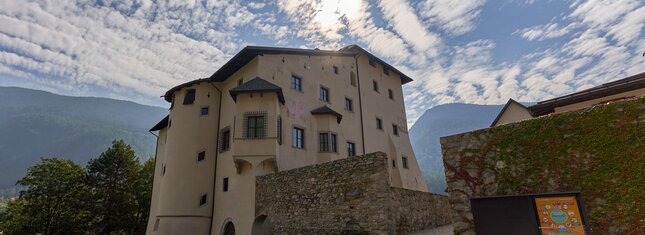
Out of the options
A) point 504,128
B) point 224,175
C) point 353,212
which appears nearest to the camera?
point 504,128

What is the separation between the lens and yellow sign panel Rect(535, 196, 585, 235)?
4926 mm

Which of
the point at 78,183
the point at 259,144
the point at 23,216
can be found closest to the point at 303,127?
the point at 259,144

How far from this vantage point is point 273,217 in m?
15.7

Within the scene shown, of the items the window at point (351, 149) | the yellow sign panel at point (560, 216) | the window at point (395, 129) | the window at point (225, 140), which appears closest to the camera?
the yellow sign panel at point (560, 216)

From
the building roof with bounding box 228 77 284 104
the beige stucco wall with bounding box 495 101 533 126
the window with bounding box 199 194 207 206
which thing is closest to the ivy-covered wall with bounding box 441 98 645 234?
the building roof with bounding box 228 77 284 104

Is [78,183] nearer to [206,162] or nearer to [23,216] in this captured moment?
[23,216]

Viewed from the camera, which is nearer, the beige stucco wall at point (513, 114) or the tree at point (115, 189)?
the beige stucco wall at point (513, 114)

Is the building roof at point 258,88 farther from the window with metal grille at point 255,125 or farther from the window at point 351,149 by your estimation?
the window at point 351,149

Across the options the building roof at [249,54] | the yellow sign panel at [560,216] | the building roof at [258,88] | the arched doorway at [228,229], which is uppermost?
the building roof at [249,54]

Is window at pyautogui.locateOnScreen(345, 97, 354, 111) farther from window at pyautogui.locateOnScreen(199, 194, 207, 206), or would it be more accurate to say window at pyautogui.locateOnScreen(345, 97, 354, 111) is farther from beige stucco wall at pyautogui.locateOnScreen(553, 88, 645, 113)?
beige stucco wall at pyautogui.locateOnScreen(553, 88, 645, 113)

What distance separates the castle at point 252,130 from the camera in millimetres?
18562

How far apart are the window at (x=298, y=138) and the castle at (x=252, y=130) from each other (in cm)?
6

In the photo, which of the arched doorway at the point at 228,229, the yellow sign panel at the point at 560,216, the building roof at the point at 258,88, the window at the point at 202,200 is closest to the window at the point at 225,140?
the building roof at the point at 258,88

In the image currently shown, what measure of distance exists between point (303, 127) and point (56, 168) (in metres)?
25.5
